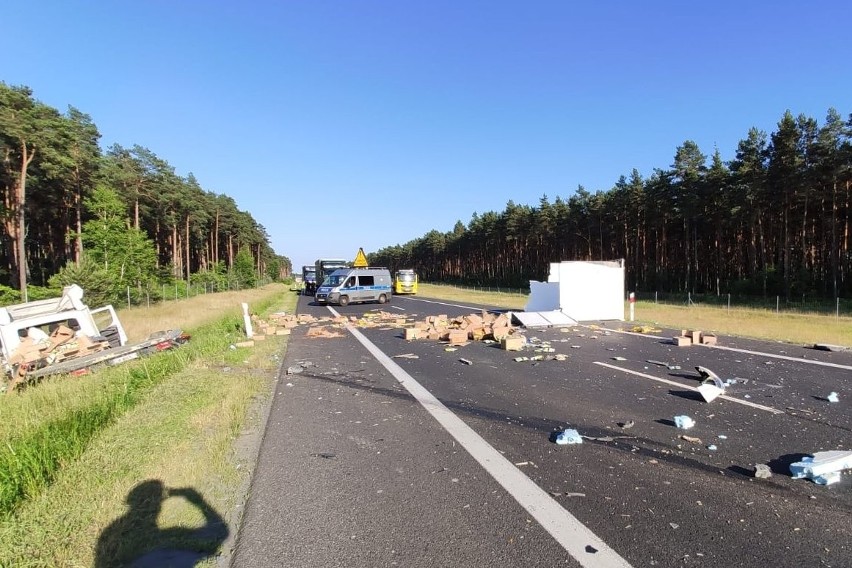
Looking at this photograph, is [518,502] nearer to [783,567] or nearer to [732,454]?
[783,567]

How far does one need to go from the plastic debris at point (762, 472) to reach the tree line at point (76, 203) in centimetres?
2966

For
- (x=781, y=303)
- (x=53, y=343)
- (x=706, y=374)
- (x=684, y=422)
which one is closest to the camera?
(x=684, y=422)

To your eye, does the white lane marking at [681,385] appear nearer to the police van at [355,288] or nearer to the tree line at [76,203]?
the police van at [355,288]

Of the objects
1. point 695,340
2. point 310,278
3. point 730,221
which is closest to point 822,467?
point 695,340

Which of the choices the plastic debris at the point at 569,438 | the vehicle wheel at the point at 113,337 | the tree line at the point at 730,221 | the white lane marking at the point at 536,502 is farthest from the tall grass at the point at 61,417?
the tree line at the point at 730,221

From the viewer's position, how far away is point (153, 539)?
3.31 meters

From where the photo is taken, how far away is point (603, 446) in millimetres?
5035

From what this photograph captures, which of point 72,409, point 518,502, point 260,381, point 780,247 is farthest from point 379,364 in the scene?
point 780,247

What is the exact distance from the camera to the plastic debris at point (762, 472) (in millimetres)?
4172

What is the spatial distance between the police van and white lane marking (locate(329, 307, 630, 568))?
27.4m

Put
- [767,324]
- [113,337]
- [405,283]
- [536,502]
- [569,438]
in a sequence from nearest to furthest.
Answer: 1. [536,502]
2. [569,438]
3. [113,337]
4. [767,324]
5. [405,283]

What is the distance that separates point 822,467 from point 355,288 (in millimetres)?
31100

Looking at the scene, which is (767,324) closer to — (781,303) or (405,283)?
(781,303)

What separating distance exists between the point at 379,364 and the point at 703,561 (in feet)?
26.4
